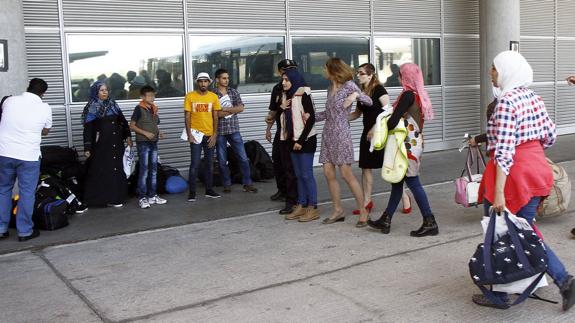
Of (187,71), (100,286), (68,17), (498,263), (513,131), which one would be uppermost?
(68,17)

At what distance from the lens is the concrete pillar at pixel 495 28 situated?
485 inches

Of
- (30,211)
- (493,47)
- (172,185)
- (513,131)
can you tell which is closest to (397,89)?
(493,47)

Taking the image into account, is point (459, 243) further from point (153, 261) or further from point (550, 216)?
point (153, 261)

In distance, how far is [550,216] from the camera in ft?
21.4

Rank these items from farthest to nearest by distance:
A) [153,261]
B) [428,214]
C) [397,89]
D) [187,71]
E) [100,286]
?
1. [397,89]
2. [187,71]
3. [428,214]
4. [153,261]
5. [100,286]

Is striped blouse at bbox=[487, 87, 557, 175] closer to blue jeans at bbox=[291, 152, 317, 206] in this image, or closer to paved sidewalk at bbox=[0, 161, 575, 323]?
paved sidewalk at bbox=[0, 161, 575, 323]

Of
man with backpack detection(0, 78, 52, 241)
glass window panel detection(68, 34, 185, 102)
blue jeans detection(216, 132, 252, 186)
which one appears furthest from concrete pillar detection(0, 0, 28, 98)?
blue jeans detection(216, 132, 252, 186)

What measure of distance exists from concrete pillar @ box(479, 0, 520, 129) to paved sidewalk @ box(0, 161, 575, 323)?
612 centimetres

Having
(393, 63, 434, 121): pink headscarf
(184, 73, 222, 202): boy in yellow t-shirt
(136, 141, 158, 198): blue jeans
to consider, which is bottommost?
(136, 141, 158, 198): blue jeans

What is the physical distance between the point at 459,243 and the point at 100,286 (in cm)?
317

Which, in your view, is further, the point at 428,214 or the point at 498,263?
the point at 428,214

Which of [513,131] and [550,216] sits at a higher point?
[513,131]

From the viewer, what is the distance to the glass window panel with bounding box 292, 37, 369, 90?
10930mm

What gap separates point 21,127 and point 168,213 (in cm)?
203
